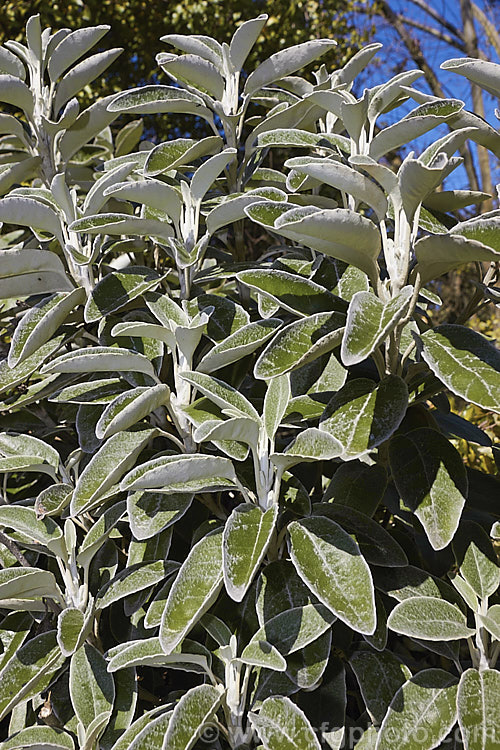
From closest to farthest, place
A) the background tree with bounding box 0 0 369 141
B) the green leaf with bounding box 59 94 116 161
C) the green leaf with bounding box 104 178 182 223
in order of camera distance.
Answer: the green leaf with bounding box 104 178 182 223 → the green leaf with bounding box 59 94 116 161 → the background tree with bounding box 0 0 369 141

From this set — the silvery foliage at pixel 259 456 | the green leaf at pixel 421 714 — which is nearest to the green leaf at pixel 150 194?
the silvery foliage at pixel 259 456

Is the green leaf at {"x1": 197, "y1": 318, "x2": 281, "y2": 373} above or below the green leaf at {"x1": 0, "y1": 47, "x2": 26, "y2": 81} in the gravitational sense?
below

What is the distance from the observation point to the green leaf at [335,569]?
0.98 metres

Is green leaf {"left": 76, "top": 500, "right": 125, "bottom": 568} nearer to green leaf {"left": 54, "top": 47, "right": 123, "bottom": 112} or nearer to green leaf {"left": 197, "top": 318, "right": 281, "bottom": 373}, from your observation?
green leaf {"left": 197, "top": 318, "right": 281, "bottom": 373}

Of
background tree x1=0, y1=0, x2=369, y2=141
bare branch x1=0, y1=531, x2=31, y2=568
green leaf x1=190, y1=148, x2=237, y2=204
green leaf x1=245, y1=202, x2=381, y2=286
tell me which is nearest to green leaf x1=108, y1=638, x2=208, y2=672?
bare branch x1=0, y1=531, x2=31, y2=568

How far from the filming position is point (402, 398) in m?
1.10

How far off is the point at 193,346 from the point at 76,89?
0.86 meters

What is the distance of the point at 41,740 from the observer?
1221 mm

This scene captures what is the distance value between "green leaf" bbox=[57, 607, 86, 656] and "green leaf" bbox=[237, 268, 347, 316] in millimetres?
709

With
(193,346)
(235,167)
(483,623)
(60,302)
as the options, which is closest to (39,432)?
(60,302)

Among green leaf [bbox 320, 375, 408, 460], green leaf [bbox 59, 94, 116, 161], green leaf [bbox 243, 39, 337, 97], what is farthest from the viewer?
green leaf [bbox 59, 94, 116, 161]

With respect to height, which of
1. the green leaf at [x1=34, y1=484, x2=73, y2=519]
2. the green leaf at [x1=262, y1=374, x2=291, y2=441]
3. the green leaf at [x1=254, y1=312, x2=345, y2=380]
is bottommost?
the green leaf at [x1=34, y1=484, x2=73, y2=519]

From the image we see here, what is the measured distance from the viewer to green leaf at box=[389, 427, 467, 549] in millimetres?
1074

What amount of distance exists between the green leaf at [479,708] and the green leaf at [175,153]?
1.17m
